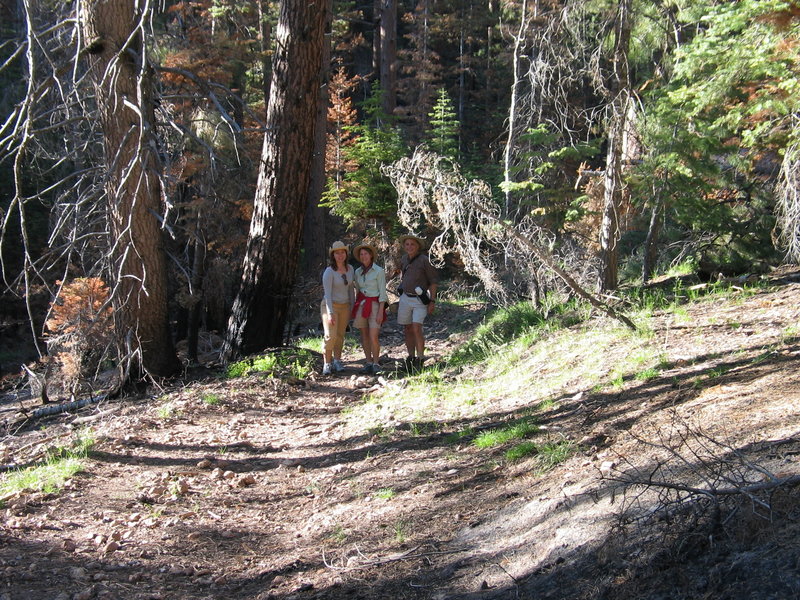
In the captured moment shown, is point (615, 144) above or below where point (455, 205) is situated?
above

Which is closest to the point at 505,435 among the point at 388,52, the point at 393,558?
the point at 393,558

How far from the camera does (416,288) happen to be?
880 centimetres

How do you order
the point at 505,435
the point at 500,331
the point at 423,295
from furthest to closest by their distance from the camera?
the point at 500,331
the point at 423,295
the point at 505,435

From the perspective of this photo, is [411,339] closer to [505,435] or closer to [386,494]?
[505,435]

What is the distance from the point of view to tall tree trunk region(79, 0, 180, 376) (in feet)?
23.9

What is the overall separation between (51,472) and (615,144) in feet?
26.4

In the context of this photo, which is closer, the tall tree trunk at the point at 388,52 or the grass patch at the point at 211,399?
the grass patch at the point at 211,399

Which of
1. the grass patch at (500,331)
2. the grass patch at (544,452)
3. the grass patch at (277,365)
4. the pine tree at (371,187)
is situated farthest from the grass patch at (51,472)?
the pine tree at (371,187)

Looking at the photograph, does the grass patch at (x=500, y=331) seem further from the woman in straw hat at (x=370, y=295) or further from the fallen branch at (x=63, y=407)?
the fallen branch at (x=63, y=407)

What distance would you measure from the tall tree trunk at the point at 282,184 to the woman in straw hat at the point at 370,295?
1254mm

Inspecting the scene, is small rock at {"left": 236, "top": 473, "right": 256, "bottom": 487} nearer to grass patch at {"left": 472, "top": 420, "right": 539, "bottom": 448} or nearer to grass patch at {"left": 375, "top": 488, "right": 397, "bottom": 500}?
grass patch at {"left": 375, "top": 488, "right": 397, "bottom": 500}

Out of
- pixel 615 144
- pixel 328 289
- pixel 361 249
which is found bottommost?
pixel 328 289

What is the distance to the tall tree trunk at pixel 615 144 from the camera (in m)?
9.46

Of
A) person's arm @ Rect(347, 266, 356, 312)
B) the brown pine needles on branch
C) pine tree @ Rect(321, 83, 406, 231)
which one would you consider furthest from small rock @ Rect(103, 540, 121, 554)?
pine tree @ Rect(321, 83, 406, 231)
